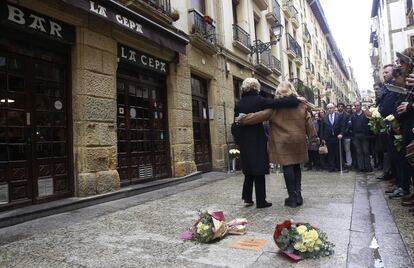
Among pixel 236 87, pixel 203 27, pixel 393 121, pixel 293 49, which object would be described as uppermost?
pixel 293 49

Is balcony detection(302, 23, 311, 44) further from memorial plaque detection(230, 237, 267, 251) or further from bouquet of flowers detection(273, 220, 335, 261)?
bouquet of flowers detection(273, 220, 335, 261)

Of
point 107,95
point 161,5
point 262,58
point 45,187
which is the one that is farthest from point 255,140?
point 262,58

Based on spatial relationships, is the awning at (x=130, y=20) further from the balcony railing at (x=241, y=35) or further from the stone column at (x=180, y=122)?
the balcony railing at (x=241, y=35)

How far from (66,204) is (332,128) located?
311 inches

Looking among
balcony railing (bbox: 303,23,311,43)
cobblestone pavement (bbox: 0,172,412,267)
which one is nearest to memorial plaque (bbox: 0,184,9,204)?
cobblestone pavement (bbox: 0,172,412,267)

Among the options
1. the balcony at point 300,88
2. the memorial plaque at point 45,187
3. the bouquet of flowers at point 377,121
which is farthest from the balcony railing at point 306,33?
the memorial plaque at point 45,187

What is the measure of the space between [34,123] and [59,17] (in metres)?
1.85

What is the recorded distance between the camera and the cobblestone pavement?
3.18 meters

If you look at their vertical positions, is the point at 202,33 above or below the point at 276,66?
below

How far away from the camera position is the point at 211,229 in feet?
12.1

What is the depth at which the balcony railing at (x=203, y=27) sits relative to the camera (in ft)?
35.0

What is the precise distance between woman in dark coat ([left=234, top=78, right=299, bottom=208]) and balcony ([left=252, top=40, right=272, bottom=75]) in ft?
34.8

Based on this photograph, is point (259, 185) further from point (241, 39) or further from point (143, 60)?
point (241, 39)

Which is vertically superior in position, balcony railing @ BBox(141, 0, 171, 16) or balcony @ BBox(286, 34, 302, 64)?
balcony @ BBox(286, 34, 302, 64)
